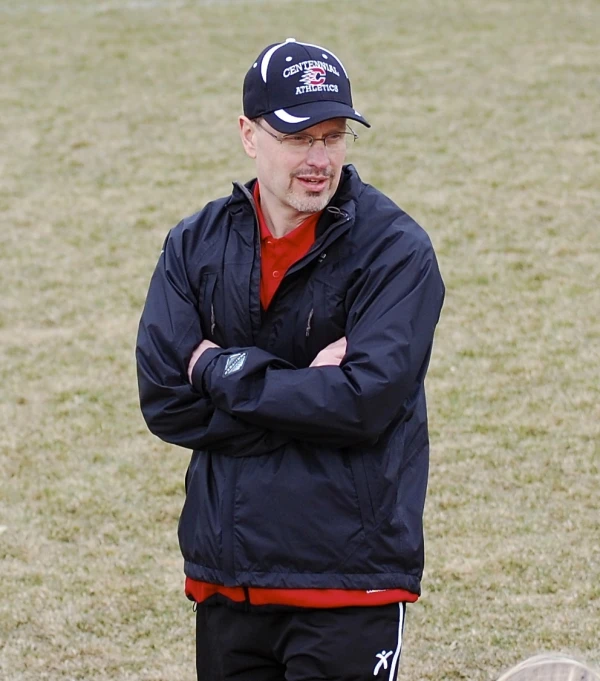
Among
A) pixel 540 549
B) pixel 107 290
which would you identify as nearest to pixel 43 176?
pixel 107 290

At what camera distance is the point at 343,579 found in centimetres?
299

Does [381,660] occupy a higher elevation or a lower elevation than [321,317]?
lower

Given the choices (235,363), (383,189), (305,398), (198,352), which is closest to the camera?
(305,398)

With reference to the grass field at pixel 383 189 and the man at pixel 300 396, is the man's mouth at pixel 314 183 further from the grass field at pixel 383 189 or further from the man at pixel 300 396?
the grass field at pixel 383 189

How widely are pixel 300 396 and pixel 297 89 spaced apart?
721 mm

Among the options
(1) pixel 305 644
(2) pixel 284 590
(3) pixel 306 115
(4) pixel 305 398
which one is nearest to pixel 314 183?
(3) pixel 306 115

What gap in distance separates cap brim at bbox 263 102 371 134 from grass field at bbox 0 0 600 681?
90.0 inches

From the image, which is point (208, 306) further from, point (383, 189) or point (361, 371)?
point (383, 189)

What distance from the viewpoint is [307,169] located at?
3.03 meters

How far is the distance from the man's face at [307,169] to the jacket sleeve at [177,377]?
0.35 metres

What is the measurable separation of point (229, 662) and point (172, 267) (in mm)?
985

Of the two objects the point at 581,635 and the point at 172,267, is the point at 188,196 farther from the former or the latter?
the point at 172,267

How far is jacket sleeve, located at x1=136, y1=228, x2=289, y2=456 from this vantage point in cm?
307

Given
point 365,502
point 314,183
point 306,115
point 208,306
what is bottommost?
point 365,502
